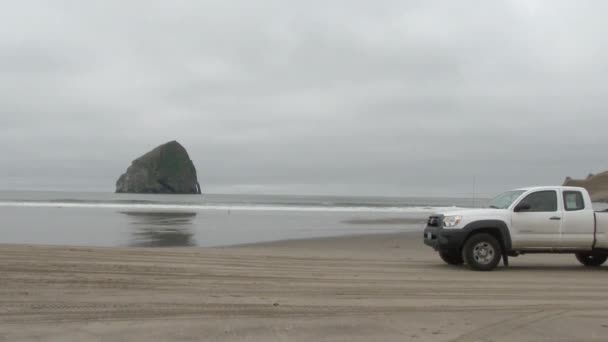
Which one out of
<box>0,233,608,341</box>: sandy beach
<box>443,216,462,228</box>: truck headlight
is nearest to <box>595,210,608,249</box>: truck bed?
<box>0,233,608,341</box>: sandy beach

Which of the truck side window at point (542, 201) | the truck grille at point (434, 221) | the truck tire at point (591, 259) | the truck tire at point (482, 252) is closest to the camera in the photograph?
the truck tire at point (482, 252)

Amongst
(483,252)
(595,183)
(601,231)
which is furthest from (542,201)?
(595,183)

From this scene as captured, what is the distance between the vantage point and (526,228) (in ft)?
40.1

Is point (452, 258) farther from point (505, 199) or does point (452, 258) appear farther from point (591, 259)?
point (591, 259)

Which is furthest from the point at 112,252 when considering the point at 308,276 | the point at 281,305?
the point at 281,305

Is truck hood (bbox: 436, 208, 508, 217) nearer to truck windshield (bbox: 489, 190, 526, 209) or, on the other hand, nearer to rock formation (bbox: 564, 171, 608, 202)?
truck windshield (bbox: 489, 190, 526, 209)

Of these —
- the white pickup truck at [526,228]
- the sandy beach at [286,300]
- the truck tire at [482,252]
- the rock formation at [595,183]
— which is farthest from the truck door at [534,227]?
the rock formation at [595,183]

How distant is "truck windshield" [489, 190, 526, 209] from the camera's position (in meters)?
12.6

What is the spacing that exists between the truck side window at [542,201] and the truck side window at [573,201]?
25 cm

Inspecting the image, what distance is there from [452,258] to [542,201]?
2.30m

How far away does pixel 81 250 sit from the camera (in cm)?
1455

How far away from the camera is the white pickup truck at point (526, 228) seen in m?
12.0

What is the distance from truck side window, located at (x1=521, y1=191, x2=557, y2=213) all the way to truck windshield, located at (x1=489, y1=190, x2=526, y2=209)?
10.3 inches

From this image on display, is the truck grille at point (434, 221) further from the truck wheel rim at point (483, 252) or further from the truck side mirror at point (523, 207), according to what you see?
the truck side mirror at point (523, 207)
